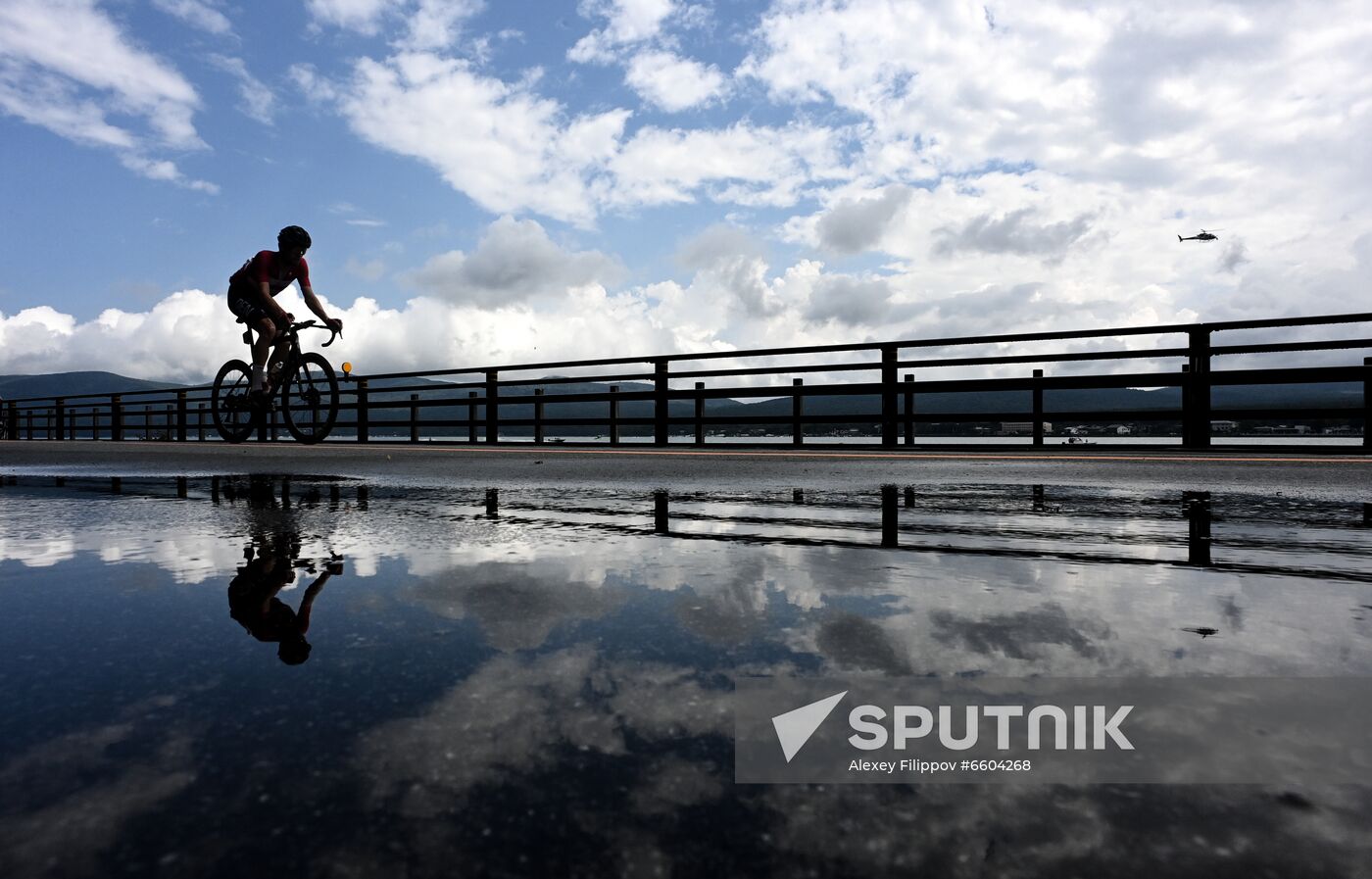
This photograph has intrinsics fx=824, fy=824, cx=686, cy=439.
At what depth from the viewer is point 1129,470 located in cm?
655

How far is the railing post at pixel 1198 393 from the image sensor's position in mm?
8930

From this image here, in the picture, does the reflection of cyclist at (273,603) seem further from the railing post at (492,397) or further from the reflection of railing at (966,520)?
the railing post at (492,397)

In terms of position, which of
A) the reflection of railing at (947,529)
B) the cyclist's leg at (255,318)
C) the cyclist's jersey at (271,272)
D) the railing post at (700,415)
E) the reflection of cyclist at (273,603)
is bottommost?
the reflection of cyclist at (273,603)

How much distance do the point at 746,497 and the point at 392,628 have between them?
123 inches

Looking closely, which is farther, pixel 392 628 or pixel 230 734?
pixel 392 628

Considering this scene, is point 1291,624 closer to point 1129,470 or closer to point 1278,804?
point 1278,804

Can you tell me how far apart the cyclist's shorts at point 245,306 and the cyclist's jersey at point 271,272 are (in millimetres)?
193

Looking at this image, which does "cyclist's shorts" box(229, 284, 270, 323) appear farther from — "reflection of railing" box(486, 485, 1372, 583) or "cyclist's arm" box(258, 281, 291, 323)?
"reflection of railing" box(486, 485, 1372, 583)

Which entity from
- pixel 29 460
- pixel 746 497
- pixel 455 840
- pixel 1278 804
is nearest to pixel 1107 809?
pixel 1278 804

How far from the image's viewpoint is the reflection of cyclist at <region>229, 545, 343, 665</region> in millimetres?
1742

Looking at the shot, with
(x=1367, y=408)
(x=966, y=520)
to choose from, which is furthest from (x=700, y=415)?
(x=966, y=520)

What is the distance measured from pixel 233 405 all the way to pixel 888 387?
29.2 feet

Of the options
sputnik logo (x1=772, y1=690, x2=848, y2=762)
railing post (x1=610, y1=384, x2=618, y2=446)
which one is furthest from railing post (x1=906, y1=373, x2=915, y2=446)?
sputnik logo (x1=772, y1=690, x2=848, y2=762)

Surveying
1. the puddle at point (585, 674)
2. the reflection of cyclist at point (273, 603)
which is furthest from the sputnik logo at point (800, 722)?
the reflection of cyclist at point (273, 603)
